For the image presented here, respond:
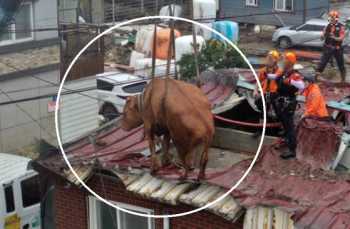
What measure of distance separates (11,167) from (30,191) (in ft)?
2.43

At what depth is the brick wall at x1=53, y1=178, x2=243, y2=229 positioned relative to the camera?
906 cm

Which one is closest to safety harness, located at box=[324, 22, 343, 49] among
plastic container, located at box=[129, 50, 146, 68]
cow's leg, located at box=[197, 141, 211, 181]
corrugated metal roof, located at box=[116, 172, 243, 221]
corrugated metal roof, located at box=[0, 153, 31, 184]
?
corrugated metal roof, located at box=[0, 153, 31, 184]

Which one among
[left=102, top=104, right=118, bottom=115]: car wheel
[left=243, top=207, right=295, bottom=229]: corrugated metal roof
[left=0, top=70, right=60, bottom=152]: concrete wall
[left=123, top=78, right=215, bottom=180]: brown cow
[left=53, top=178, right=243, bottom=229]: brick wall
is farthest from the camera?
[left=102, top=104, right=118, bottom=115]: car wheel

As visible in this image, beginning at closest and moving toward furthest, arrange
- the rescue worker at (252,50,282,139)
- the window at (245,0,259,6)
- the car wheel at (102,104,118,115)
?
the rescue worker at (252,50,282,139) → the car wheel at (102,104,118,115) → the window at (245,0,259,6)

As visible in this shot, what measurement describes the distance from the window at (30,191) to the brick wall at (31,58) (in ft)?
21.0

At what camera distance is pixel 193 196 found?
8.55 metres

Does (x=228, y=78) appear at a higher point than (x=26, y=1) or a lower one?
lower

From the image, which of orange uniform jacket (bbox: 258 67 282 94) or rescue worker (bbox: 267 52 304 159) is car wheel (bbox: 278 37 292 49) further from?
rescue worker (bbox: 267 52 304 159)

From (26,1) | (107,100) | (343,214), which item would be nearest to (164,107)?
(343,214)

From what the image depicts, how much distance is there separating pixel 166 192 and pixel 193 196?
46 cm

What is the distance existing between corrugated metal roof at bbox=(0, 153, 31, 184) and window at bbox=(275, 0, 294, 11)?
26.7 m

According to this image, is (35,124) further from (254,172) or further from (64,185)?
(254,172)

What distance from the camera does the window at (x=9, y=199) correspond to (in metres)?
13.6

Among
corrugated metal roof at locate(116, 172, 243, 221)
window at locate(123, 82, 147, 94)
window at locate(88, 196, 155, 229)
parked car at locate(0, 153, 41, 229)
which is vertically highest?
corrugated metal roof at locate(116, 172, 243, 221)
